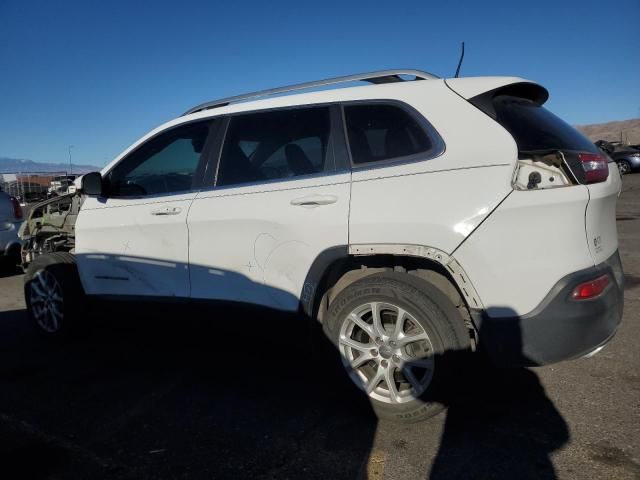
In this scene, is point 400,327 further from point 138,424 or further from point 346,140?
point 138,424

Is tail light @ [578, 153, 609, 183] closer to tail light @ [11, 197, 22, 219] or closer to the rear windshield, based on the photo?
the rear windshield

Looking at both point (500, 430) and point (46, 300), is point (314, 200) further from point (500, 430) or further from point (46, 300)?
point (46, 300)

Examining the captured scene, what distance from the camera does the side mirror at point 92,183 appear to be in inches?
154

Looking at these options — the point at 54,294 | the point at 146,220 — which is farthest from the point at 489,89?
the point at 54,294

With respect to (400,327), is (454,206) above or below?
above

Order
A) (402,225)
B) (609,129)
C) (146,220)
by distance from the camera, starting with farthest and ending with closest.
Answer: (609,129)
(146,220)
(402,225)

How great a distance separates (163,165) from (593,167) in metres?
2.85

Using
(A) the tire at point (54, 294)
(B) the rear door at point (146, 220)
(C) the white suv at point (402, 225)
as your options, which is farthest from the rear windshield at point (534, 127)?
(A) the tire at point (54, 294)

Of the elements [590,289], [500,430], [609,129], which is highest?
[609,129]

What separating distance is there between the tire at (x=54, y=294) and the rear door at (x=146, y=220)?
26 cm

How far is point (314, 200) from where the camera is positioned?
3.00 metres

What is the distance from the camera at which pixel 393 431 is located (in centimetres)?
285

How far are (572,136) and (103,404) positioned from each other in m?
3.23

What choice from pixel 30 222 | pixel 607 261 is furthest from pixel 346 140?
pixel 30 222
